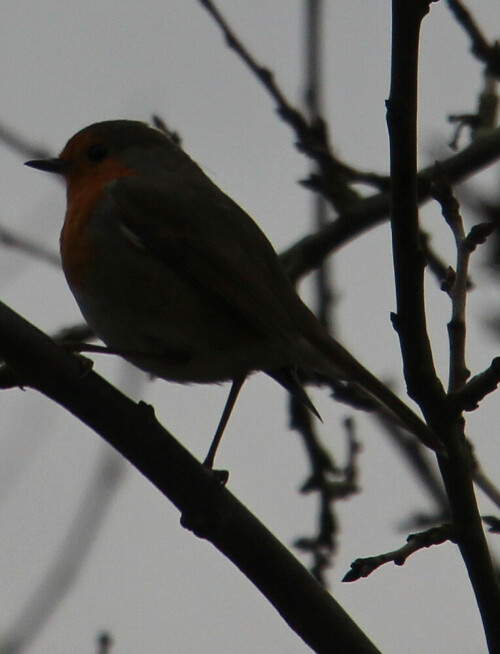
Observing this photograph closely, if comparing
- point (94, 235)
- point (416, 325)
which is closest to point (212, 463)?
point (94, 235)

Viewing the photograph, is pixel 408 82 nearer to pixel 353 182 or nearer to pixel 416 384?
pixel 416 384

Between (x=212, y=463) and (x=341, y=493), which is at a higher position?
(x=341, y=493)

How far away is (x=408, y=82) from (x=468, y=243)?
763mm

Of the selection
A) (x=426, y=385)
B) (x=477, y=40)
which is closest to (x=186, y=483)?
(x=426, y=385)

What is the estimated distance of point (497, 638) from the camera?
2721mm

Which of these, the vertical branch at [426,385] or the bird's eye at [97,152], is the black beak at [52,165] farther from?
the vertical branch at [426,385]

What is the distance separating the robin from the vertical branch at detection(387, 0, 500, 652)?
3.59 feet

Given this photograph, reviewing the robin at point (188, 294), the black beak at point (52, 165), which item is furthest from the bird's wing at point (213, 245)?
the black beak at point (52, 165)

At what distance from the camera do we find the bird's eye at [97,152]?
543 cm

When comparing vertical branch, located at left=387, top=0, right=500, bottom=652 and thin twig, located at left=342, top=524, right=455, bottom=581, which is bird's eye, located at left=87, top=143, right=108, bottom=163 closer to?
vertical branch, located at left=387, top=0, right=500, bottom=652

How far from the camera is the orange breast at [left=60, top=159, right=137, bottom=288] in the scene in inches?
175

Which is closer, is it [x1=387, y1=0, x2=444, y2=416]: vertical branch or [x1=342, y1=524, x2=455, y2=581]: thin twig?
[x1=387, y1=0, x2=444, y2=416]: vertical branch

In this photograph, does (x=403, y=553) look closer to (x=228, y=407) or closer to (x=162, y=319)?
(x=162, y=319)

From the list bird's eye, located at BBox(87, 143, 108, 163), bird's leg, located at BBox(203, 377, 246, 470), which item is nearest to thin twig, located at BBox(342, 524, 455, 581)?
bird's leg, located at BBox(203, 377, 246, 470)
